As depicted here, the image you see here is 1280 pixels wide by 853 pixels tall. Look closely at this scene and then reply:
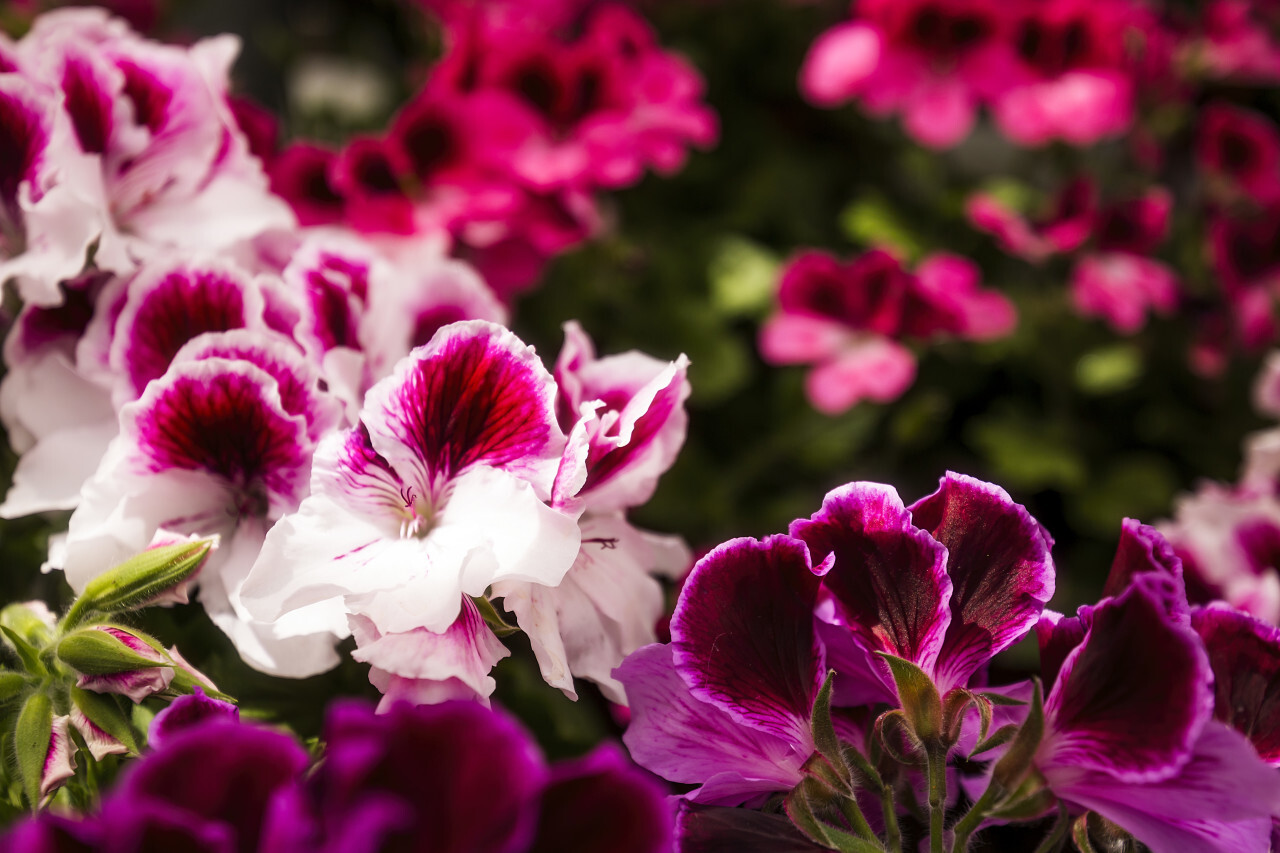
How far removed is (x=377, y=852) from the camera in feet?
0.74

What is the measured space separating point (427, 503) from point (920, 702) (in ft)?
0.55

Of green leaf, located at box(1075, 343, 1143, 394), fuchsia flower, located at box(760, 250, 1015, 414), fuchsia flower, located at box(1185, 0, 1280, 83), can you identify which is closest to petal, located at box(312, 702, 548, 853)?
fuchsia flower, located at box(760, 250, 1015, 414)

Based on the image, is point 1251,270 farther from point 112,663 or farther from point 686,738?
point 112,663

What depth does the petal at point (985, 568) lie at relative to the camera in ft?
1.06

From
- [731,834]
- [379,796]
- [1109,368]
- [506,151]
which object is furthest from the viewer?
[1109,368]

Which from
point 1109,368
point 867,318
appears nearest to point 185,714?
point 867,318

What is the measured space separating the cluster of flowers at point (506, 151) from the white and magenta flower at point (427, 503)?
1.13 feet

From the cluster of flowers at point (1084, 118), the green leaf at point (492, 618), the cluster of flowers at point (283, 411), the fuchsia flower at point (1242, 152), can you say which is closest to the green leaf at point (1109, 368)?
the cluster of flowers at point (1084, 118)

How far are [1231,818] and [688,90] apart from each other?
2.29 ft

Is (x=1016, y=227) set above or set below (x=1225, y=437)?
above

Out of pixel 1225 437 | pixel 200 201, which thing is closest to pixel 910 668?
pixel 200 201

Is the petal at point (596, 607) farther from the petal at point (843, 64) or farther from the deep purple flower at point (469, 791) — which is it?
the petal at point (843, 64)

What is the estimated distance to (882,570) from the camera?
1.08ft

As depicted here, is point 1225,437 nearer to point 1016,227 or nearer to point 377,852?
point 1016,227
